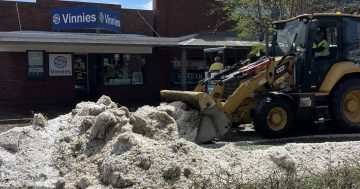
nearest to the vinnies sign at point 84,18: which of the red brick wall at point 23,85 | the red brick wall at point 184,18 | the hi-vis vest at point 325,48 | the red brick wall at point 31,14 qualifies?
the red brick wall at point 31,14

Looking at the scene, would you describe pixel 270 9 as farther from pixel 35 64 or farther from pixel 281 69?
pixel 35 64

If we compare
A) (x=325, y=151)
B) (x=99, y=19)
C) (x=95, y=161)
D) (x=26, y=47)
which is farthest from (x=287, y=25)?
(x=26, y=47)

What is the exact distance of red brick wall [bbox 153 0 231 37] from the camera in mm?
24609

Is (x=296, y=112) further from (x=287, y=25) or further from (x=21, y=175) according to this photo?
(x=21, y=175)

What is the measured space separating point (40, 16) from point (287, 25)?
12853 mm

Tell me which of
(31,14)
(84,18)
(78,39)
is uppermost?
(31,14)

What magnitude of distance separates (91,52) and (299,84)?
12.9 metres

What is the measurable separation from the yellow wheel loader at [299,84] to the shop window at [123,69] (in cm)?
1220

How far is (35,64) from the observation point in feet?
71.2

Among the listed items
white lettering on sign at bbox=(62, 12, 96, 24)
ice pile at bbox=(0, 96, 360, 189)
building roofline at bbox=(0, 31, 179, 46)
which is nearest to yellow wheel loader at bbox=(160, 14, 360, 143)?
ice pile at bbox=(0, 96, 360, 189)

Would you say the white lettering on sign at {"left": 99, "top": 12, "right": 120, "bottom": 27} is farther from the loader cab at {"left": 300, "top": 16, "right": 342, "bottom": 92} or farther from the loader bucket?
the loader bucket

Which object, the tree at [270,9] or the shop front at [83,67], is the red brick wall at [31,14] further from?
the tree at [270,9]

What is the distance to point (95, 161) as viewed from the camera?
730cm

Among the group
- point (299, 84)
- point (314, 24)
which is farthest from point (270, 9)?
point (299, 84)
